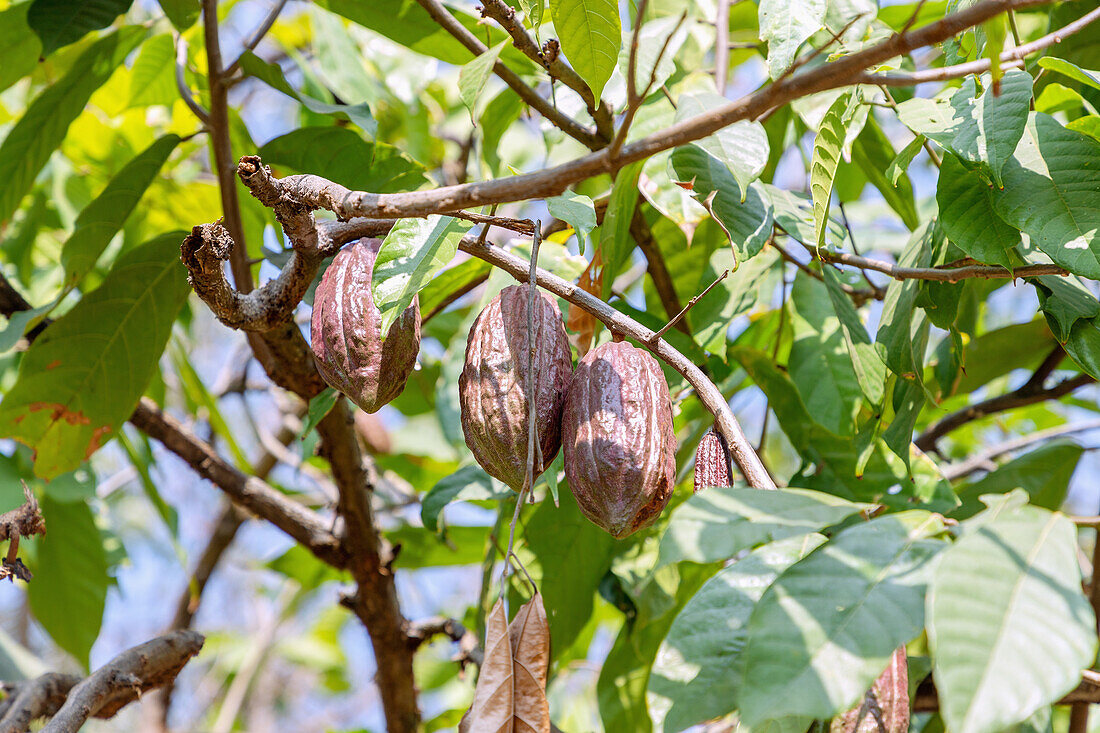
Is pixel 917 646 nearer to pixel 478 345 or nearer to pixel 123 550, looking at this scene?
pixel 478 345

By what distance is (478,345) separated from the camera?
3.01 ft

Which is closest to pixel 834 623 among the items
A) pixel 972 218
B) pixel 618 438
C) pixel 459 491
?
pixel 618 438

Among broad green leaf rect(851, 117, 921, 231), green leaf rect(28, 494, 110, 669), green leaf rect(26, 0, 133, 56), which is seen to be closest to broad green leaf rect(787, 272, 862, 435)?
broad green leaf rect(851, 117, 921, 231)

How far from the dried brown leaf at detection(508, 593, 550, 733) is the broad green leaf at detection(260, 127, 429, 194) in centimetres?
72

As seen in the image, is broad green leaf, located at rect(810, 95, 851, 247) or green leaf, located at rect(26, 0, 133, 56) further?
green leaf, located at rect(26, 0, 133, 56)

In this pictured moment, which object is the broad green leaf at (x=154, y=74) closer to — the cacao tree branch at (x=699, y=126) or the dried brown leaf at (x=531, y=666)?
the cacao tree branch at (x=699, y=126)

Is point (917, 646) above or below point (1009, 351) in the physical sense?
below

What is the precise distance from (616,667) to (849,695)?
0.99m

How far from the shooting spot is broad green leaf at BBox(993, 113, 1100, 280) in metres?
0.89

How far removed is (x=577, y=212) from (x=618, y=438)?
0.75 feet

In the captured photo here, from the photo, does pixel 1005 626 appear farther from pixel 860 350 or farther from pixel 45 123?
pixel 45 123

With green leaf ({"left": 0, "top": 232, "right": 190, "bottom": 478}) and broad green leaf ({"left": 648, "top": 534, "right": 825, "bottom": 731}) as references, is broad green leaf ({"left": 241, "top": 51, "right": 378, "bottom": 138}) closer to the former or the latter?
green leaf ({"left": 0, "top": 232, "right": 190, "bottom": 478})

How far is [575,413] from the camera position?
0.87m

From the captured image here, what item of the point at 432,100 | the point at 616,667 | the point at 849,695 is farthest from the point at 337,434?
the point at 432,100
